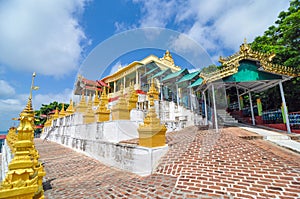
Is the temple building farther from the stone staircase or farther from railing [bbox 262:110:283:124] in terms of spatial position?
railing [bbox 262:110:283:124]

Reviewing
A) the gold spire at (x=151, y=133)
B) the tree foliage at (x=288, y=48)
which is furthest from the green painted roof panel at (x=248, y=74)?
the gold spire at (x=151, y=133)

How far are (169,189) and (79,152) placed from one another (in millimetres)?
7241

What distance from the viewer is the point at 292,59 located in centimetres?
873

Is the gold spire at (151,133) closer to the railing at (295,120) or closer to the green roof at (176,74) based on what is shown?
the railing at (295,120)

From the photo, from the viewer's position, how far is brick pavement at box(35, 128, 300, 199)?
8.81 feet

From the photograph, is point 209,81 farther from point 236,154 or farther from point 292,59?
point 292,59

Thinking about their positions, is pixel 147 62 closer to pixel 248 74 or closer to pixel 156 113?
pixel 156 113

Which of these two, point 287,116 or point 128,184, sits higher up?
point 287,116

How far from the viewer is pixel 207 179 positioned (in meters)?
3.11

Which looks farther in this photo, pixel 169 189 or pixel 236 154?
pixel 236 154

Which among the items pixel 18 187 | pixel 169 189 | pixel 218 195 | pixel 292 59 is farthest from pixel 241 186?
pixel 292 59

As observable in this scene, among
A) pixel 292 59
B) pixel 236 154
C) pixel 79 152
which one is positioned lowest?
pixel 79 152

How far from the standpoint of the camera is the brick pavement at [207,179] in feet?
8.81

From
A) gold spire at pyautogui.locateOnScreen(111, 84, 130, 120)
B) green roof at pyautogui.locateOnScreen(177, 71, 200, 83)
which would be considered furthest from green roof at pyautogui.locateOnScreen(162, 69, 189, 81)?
gold spire at pyautogui.locateOnScreen(111, 84, 130, 120)
